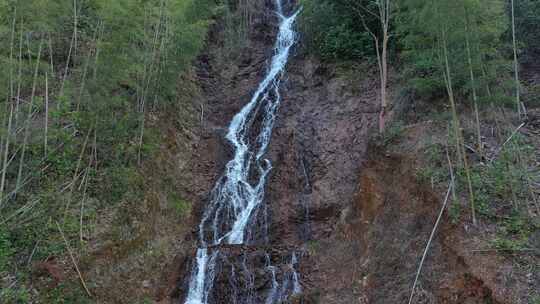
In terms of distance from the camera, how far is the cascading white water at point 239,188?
971 cm

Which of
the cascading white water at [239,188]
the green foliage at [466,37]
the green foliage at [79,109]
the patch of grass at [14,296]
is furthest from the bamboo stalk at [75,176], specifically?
the green foliage at [466,37]

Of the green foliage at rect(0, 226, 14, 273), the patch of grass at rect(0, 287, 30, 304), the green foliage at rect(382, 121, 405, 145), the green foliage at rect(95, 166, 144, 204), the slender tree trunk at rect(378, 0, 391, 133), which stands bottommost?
the patch of grass at rect(0, 287, 30, 304)

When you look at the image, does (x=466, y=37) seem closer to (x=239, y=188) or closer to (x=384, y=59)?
(x=384, y=59)

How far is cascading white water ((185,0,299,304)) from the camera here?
9.71 m

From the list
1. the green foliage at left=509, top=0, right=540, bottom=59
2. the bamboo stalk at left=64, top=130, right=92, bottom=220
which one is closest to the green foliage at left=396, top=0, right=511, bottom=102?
the green foliage at left=509, top=0, right=540, bottom=59

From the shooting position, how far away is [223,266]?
9.52 meters

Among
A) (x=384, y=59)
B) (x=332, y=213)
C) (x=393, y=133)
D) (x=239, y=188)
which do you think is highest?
(x=384, y=59)

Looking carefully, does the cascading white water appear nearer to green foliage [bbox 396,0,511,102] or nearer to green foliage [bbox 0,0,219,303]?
green foliage [bbox 0,0,219,303]

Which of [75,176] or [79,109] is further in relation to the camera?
[79,109]

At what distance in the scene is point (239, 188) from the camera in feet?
39.8

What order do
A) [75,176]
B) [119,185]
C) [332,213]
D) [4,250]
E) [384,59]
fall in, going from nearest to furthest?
[4,250] → [75,176] → [119,185] → [332,213] → [384,59]

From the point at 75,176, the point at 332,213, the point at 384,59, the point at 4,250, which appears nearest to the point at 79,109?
the point at 75,176

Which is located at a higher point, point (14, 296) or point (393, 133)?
point (393, 133)

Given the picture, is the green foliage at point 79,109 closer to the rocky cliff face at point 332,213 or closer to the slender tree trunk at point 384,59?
the rocky cliff face at point 332,213
